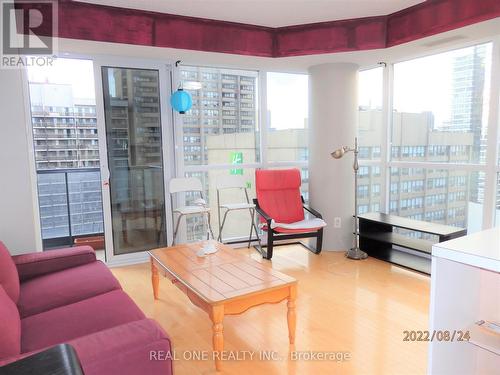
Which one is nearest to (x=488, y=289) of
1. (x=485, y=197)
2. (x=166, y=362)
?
(x=166, y=362)

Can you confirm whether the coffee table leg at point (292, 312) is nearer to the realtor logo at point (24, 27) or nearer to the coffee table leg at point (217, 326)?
the coffee table leg at point (217, 326)

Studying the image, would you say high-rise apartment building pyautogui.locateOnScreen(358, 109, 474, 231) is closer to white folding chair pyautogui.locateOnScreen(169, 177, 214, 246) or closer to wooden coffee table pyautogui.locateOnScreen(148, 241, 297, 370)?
white folding chair pyautogui.locateOnScreen(169, 177, 214, 246)

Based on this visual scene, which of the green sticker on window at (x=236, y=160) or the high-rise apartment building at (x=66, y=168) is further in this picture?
the green sticker on window at (x=236, y=160)

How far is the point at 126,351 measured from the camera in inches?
53.1

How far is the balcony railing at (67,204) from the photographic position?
15.2ft

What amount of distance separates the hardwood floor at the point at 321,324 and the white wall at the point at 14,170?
3.53ft

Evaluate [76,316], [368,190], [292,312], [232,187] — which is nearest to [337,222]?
[368,190]

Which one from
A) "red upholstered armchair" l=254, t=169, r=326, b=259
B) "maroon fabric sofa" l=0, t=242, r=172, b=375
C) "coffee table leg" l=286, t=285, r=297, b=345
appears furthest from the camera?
"red upholstered armchair" l=254, t=169, r=326, b=259

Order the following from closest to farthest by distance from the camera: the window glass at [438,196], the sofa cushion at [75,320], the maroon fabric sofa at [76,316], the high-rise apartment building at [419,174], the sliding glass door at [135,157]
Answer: the maroon fabric sofa at [76,316], the sofa cushion at [75,320], the window glass at [438,196], the high-rise apartment building at [419,174], the sliding glass door at [135,157]

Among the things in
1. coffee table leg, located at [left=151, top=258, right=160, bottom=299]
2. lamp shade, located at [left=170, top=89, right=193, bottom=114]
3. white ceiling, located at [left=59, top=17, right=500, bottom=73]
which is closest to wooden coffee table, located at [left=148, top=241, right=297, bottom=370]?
coffee table leg, located at [left=151, top=258, right=160, bottom=299]

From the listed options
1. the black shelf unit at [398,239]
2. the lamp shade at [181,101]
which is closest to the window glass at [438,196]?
the black shelf unit at [398,239]

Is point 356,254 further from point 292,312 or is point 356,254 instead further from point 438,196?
point 292,312

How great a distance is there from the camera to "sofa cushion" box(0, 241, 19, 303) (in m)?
1.97

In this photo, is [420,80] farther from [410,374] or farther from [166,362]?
[166,362]
